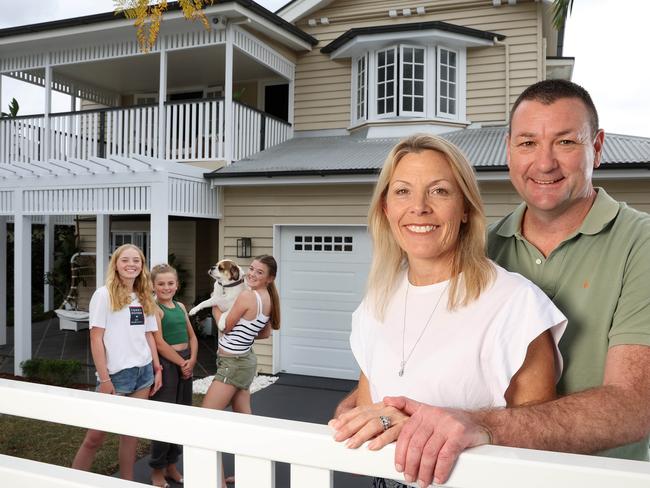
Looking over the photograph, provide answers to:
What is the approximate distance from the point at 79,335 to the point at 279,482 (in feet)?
29.2

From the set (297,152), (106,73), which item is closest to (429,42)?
(297,152)

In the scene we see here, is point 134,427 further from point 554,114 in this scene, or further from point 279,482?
point 279,482

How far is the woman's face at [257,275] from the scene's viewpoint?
4961 millimetres

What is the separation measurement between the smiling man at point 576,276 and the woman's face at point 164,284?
3.53 metres

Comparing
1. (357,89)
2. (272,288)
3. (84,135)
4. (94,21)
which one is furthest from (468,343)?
(84,135)

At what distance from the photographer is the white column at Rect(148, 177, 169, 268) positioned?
24.9 ft

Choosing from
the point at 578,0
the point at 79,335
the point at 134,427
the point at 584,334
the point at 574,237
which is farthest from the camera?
the point at 79,335

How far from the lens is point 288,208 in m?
8.71

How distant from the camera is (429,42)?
1009cm

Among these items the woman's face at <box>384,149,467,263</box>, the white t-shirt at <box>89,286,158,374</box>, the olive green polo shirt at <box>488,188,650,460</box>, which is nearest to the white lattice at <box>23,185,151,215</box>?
the white t-shirt at <box>89,286,158,374</box>

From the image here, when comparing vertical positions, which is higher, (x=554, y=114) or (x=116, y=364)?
(x=554, y=114)

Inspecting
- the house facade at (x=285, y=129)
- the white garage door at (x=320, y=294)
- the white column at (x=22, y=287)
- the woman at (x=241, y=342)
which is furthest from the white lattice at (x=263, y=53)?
the woman at (x=241, y=342)

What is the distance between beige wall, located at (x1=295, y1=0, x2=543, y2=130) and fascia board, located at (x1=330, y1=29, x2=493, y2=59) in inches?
14.8

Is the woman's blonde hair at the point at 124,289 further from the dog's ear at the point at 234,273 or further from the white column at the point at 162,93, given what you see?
the white column at the point at 162,93
